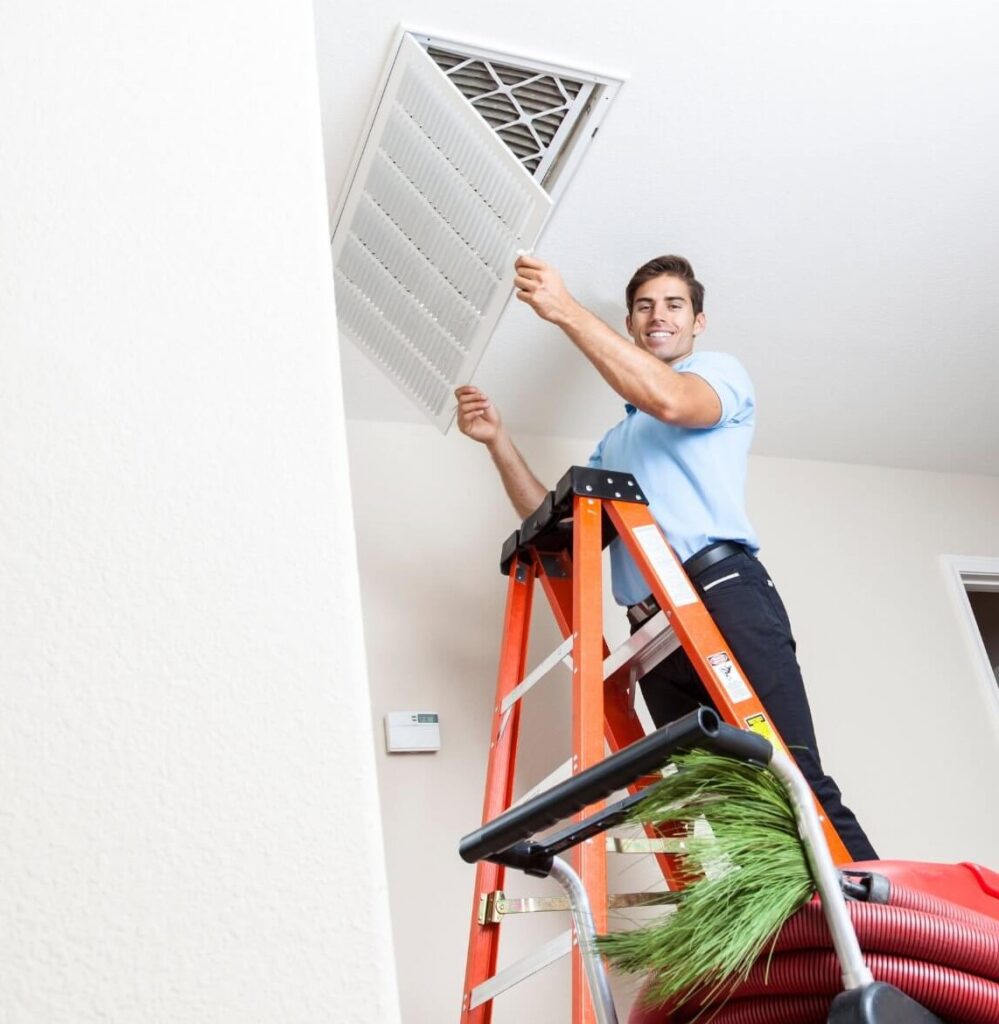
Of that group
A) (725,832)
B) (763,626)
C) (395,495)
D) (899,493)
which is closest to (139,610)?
(725,832)

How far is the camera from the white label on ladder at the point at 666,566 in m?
1.54

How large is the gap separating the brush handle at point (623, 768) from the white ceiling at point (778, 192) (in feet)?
4.31

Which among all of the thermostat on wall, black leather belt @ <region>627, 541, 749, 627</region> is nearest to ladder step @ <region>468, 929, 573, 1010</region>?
black leather belt @ <region>627, 541, 749, 627</region>

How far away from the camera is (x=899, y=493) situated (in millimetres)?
2967

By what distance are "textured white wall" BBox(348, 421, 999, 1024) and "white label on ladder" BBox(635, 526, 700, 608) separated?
0.75 meters

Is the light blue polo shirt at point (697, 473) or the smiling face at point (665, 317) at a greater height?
the smiling face at point (665, 317)

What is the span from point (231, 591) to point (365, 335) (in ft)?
4.87

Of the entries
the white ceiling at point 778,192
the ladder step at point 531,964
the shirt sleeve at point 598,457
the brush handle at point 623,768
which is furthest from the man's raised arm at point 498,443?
the brush handle at point 623,768

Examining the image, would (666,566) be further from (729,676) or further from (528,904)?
(528,904)

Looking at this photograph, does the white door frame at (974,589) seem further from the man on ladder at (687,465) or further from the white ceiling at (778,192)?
the man on ladder at (687,465)

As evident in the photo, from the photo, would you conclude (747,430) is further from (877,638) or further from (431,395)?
(877,638)

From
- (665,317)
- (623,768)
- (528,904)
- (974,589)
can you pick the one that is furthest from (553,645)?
(623,768)

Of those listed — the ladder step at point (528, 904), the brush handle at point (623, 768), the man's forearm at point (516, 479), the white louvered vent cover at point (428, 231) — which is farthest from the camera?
the man's forearm at point (516, 479)

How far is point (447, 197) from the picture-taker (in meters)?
1.73
